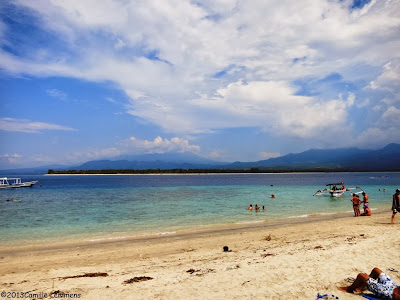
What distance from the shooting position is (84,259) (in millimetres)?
13602

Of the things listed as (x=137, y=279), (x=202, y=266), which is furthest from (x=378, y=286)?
(x=137, y=279)

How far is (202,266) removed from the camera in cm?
1098

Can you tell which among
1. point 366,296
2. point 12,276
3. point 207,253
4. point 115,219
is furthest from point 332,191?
point 12,276

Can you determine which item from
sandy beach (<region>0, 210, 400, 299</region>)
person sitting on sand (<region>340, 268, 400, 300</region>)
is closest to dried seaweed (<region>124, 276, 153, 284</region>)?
sandy beach (<region>0, 210, 400, 299</region>)

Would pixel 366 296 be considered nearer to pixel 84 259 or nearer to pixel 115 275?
pixel 115 275

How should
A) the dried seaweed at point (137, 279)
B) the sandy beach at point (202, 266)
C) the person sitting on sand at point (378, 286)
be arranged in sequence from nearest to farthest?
the person sitting on sand at point (378, 286) < the sandy beach at point (202, 266) < the dried seaweed at point (137, 279)

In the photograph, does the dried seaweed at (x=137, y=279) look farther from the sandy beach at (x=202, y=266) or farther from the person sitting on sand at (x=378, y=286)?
the person sitting on sand at (x=378, y=286)

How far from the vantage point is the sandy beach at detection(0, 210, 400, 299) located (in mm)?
8281

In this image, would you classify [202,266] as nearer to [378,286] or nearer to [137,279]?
[137,279]

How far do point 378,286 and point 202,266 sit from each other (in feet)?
19.9

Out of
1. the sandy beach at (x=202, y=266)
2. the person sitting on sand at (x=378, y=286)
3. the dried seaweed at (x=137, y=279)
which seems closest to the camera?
the person sitting on sand at (x=378, y=286)

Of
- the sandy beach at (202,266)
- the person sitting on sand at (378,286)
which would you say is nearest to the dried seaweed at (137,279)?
the sandy beach at (202,266)

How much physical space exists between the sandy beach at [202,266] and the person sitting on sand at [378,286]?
0.93 ft

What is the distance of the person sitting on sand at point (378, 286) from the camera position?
6.99 meters
